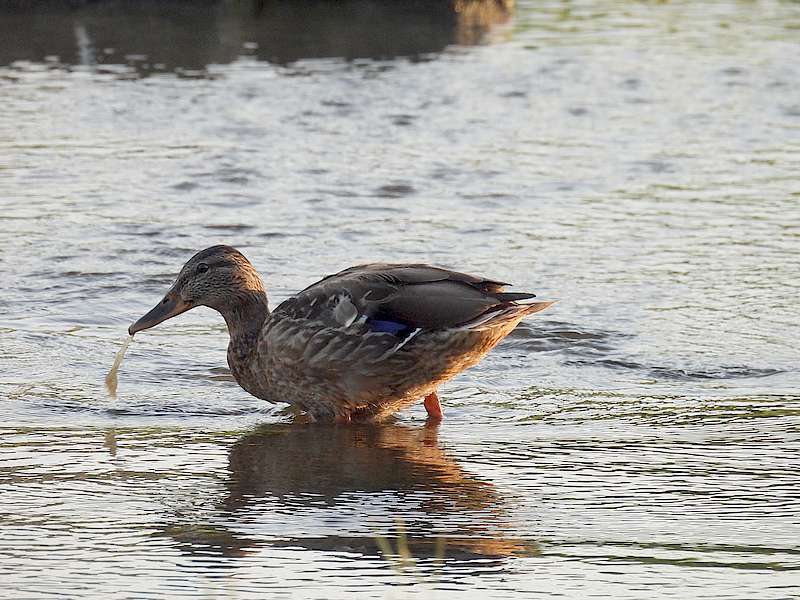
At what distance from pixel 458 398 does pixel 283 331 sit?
0.86 metres

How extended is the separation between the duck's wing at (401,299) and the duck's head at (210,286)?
1.24 ft

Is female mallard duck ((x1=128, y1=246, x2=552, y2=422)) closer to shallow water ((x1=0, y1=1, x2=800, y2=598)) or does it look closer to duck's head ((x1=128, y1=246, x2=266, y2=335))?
duck's head ((x1=128, y1=246, x2=266, y2=335))

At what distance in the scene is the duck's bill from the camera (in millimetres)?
7152

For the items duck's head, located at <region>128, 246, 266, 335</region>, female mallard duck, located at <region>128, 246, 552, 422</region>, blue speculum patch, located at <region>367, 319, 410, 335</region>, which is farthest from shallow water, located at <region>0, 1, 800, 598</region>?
blue speculum patch, located at <region>367, 319, 410, 335</region>

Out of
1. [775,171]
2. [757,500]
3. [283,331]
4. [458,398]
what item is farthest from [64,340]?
[775,171]

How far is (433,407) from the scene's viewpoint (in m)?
6.95

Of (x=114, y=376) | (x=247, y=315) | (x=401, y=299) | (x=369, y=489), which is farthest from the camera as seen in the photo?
(x=247, y=315)

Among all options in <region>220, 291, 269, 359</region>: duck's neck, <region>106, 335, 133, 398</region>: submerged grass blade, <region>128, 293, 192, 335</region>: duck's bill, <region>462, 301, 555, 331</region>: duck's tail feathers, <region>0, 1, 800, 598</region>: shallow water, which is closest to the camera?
<region>0, 1, 800, 598</region>: shallow water

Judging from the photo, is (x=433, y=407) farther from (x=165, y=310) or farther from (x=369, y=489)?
(x=165, y=310)

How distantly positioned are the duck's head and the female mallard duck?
0.03ft

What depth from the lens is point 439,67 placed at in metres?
15.5

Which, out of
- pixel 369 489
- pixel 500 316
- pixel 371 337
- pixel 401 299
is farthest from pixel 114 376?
pixel 500 316

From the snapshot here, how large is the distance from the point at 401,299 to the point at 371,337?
0.21 m

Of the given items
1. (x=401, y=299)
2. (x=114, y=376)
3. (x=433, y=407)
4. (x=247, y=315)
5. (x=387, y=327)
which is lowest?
(x=433, y=407)
